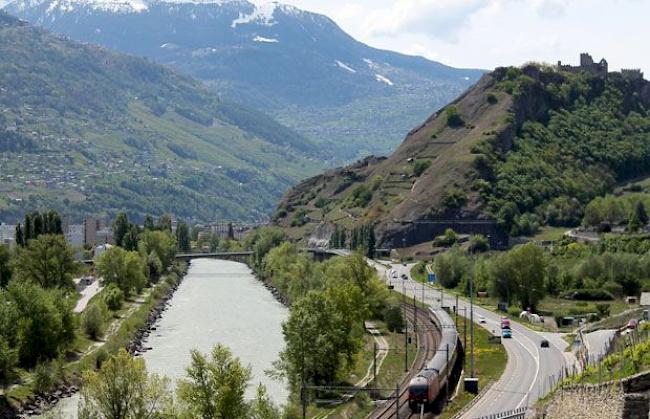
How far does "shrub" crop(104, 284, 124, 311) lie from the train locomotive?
52253mm

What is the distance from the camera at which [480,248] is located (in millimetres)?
181625

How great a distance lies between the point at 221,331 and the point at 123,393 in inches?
2258

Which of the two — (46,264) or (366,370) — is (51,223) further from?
(366,370)

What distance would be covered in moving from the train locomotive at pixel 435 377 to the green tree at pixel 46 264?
167 feet

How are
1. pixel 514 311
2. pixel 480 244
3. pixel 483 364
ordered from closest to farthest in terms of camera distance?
1. pixel 483 364
2. pixel 514 311
3. pixel 480 244

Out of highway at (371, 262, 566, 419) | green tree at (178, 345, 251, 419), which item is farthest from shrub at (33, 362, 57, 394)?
highway at (371, 262, 566, 419)

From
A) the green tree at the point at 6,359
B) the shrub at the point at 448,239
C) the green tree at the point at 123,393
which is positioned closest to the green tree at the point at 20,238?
the green tree at the point at 6,359

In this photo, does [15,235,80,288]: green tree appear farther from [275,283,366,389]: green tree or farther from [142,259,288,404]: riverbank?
[275,283,366,389]: green tree

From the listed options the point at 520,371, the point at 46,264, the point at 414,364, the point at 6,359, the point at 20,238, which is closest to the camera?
the point at 520,371

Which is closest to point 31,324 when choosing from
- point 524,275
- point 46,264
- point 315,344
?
point 315,344

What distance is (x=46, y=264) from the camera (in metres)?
128

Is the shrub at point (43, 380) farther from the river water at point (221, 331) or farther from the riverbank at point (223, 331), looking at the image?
the riverbank at point (223, 331)

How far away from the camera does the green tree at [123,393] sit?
212 feet

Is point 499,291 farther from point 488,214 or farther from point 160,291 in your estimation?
point 488,214
